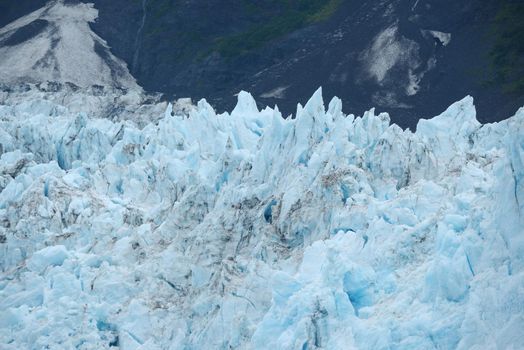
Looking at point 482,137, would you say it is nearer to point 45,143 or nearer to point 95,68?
point 45,143

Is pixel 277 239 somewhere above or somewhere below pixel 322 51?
above

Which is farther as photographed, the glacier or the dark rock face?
the dark rock face

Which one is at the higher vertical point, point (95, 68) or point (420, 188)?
point (420, 188)

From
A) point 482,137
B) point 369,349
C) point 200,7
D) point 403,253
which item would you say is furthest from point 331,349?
point 200,7

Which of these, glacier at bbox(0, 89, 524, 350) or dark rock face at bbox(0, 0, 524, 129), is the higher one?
glacier at bbox(0, 89, 524, 350)
